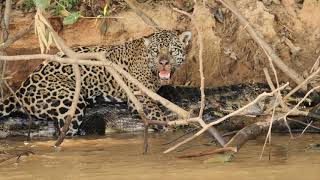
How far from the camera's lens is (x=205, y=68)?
966cm

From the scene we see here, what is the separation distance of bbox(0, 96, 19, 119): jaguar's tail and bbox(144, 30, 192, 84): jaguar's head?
5.51 feet

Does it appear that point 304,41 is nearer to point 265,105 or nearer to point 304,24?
point 304,24

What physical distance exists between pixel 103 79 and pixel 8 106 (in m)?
1.24

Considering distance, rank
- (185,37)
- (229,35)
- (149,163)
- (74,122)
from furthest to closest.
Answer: (229,35) → (185,37) → (74,122) → (149,163)

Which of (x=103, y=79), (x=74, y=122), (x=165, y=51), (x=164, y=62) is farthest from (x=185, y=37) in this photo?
(x=74, y=122)

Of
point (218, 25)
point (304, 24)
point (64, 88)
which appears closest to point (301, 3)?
point (304, 24)

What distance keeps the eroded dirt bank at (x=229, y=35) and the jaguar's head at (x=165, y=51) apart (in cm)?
88

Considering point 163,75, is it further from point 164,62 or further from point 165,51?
point 165,51

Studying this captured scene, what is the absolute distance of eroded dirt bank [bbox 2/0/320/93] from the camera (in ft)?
31.9

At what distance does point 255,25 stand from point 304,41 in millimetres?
699

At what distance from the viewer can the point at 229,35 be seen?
32.4 feet

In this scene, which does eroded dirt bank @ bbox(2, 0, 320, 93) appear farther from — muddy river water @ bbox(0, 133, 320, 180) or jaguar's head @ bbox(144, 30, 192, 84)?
muddy river water @ bbox(0, 133, 320, 180)

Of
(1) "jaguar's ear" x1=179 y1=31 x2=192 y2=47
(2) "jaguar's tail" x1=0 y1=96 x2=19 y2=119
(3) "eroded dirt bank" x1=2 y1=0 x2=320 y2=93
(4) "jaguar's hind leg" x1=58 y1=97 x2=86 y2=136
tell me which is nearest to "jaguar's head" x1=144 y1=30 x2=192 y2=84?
(1) "jaguar's ear" x1=179 y1=31 x2=192 y2=47

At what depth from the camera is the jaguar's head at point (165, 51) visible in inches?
343
